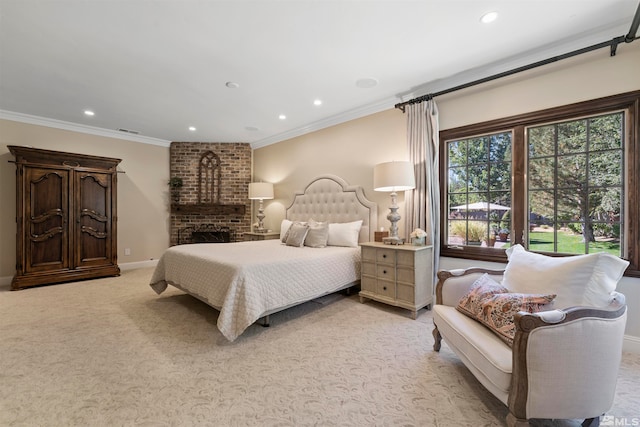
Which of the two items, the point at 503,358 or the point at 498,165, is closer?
the point at 503,358

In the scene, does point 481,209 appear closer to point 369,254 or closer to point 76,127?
point 369,254

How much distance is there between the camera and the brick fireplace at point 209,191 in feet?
18.7

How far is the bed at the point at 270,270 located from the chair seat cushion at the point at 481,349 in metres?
1.37

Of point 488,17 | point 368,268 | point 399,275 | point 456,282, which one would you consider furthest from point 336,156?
point 456,282

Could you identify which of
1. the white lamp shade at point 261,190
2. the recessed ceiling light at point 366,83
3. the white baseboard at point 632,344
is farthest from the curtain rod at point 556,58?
the white lamp shade at point 261,190

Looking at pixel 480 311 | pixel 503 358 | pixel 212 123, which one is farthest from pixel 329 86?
pixel 503 358

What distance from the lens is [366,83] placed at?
3213mm

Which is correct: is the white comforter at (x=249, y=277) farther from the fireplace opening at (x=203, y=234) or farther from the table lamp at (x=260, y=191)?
the fireplace opening at (x=203, y=234)

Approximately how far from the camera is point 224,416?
59.3 inches

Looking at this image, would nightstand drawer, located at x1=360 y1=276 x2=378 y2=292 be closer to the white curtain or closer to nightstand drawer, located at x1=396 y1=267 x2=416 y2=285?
nightstand drawer, located at x1=396 y1=267 x2=416 y2=285

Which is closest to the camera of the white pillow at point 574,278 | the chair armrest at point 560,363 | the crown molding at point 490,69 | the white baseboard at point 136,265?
the chair armrest at point 560,363

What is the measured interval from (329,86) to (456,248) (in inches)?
96.8

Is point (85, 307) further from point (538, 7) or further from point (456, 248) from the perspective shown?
point (538, 7)

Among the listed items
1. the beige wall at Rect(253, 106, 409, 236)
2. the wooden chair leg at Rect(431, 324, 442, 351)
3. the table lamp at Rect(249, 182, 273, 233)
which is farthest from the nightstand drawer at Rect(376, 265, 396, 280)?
the table lamp at Rect(249, 182, 273, 233)
